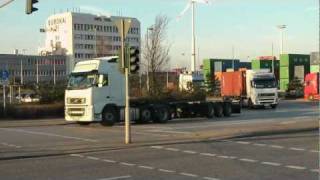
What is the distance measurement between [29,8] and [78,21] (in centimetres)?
10854

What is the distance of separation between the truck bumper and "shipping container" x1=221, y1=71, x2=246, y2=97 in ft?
78.6

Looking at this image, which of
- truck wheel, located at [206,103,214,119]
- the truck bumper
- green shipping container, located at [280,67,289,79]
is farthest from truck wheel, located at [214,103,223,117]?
green shipping container, located at [280,67,289,79]

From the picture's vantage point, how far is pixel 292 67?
3893 inches

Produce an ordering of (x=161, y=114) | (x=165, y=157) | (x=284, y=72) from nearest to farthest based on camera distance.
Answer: (x=165, y=157) → (x=161, y=114) → (x=284, y=72)

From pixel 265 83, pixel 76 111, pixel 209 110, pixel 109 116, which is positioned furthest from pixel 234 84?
pixel 76 111

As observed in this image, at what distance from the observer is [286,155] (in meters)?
16.8

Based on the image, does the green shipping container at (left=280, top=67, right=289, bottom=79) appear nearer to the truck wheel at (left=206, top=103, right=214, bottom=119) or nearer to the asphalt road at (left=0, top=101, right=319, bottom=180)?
the truck wheel at (left=206, top=103, right=214, bottom=119)

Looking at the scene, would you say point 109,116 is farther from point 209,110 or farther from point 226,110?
point 226,110

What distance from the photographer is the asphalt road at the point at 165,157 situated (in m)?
13.4

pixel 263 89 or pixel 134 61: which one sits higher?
pixel 134 61

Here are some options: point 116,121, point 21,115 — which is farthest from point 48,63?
point 116,121

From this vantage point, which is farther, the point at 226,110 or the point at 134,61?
the point at 226,110

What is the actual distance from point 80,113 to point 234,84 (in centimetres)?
2535

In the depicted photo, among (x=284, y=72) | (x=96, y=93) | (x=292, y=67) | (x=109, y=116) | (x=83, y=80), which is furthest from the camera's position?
(x=284, y=72)
